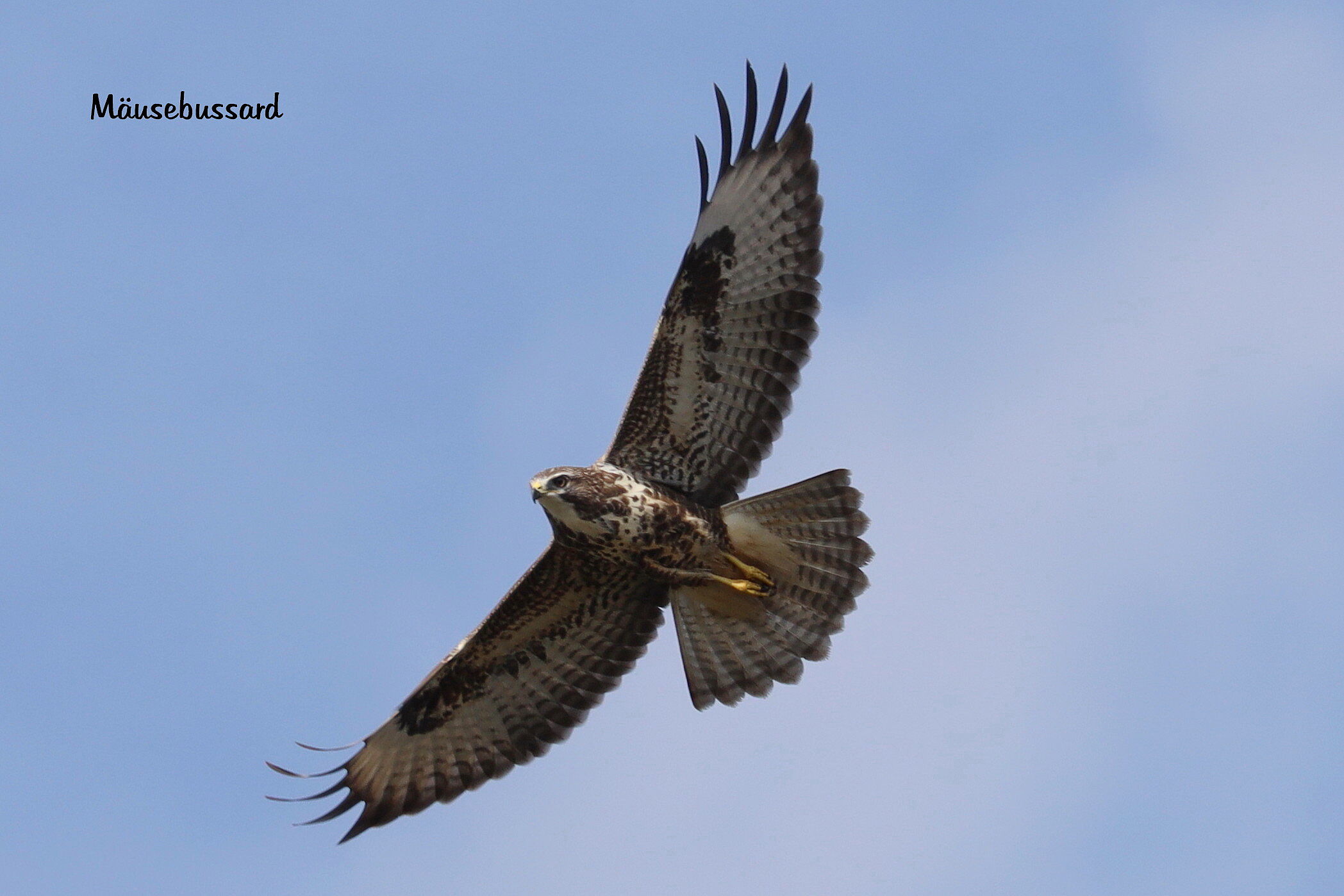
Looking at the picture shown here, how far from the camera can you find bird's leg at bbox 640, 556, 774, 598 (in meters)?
12.4

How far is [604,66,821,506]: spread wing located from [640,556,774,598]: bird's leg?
1.55 feet

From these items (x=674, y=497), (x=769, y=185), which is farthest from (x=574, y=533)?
(x=769, y=185)

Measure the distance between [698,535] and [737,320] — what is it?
139 centimetres

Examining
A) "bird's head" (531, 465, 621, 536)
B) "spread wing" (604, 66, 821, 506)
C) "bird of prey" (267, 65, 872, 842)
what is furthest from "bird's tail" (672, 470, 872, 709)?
"bird's head" (531, 465, 621, 536)

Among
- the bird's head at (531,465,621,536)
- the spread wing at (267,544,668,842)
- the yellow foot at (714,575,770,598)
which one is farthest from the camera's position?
the spread wing at (267,544,668,842)

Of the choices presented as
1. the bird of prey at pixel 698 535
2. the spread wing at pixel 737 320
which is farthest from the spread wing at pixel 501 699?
the spread wing at pixel 737 320

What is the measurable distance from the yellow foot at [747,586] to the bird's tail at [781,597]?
0.07 m

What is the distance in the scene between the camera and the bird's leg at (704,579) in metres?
12.4

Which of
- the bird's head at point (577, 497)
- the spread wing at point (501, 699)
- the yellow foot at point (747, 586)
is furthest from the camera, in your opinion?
the spread wing at point (501, 699)

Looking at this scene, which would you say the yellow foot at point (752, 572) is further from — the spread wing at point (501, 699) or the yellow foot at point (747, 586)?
the spread wing at point (501, 699)

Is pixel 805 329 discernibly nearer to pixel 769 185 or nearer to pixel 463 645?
pixel 769 185

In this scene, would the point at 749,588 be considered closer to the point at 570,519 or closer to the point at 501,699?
the point at 570,519

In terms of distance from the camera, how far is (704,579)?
12492 millimetres

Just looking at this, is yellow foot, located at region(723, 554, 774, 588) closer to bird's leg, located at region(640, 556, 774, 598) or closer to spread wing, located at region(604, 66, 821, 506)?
bird's leg, located at region(640, 556, 774, 598)
